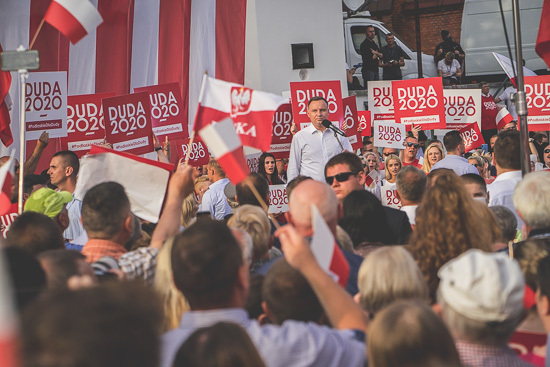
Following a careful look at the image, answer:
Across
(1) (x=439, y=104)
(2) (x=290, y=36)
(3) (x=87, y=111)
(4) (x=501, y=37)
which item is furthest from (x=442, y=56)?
(3) (x=87, y=111)

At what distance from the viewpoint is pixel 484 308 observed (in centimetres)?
262

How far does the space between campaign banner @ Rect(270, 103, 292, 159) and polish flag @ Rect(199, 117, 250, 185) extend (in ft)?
22.7

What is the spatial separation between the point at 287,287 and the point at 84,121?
7.82 metres

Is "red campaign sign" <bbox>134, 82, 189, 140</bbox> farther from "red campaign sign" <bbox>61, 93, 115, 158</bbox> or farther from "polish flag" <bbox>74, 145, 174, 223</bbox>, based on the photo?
"polish flag" <bbox>74, 145, 174, 223</bbox>

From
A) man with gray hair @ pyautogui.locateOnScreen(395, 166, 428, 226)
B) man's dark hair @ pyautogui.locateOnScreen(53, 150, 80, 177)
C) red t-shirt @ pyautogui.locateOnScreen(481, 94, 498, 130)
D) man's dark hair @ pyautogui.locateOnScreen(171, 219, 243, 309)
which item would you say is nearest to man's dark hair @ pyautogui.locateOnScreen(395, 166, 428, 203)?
man with gray hair @ pyautogui.locateOnScreen(395, 166, 428, 226)

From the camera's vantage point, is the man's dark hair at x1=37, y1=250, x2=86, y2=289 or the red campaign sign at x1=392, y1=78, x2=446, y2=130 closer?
the man's dark hair at x1=37, y1=250, x2=86, y2=289

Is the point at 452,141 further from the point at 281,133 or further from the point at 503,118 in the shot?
the point at 503,118

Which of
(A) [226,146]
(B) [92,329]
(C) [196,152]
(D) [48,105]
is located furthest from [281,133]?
(B) [92,329]

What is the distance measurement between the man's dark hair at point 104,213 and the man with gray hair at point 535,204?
7.30ft

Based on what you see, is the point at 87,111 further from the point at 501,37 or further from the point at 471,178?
the point at 501,37

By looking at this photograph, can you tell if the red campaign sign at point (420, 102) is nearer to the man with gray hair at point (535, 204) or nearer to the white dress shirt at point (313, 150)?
the white dress shirt at point (313, 150)

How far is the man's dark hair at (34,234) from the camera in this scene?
430 cm

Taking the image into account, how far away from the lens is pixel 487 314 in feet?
8.61

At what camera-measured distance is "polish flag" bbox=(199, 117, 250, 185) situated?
14.2 feet
